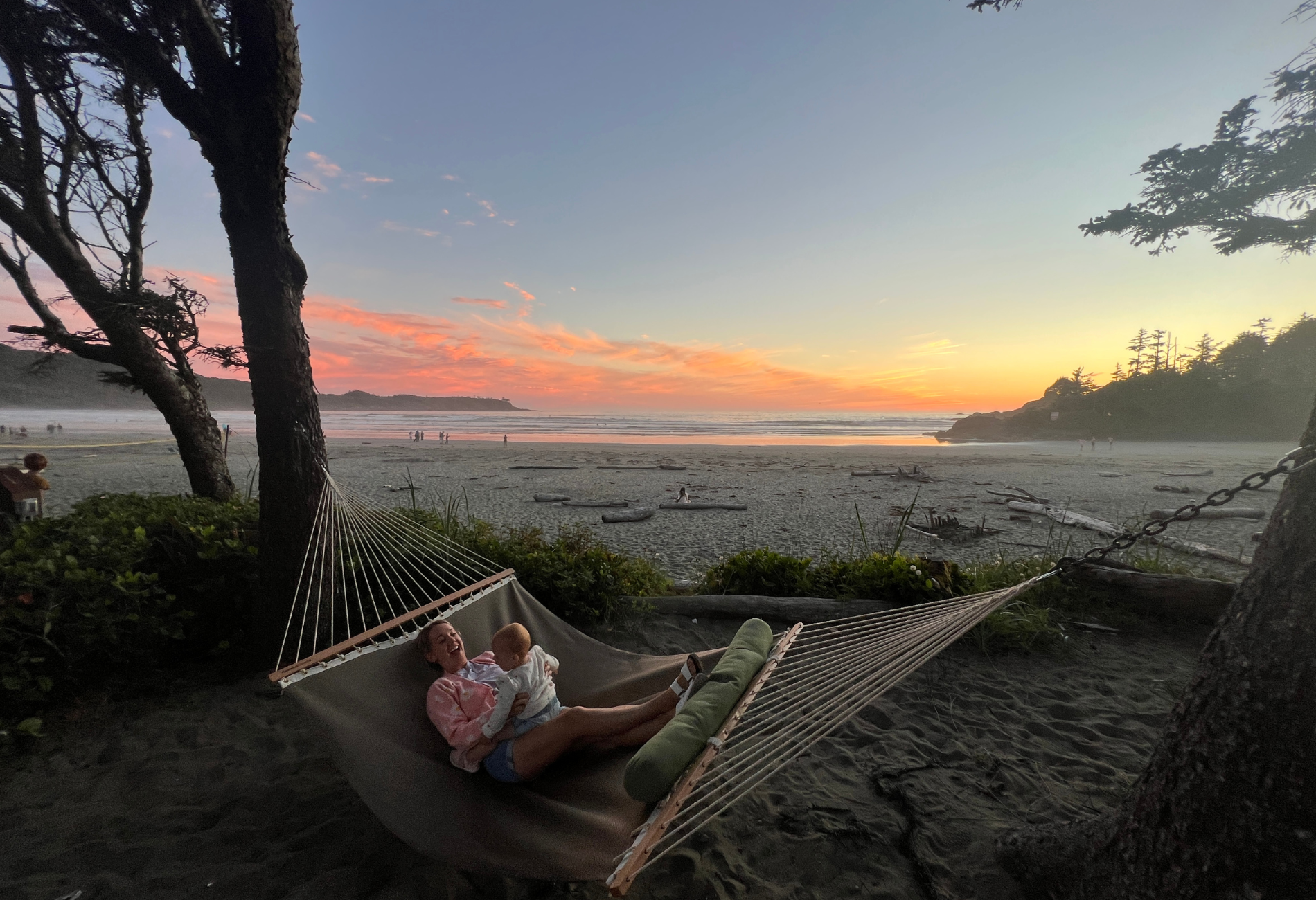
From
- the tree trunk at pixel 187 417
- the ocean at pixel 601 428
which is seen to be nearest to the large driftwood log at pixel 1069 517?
the tree trunk at pixel 187 417

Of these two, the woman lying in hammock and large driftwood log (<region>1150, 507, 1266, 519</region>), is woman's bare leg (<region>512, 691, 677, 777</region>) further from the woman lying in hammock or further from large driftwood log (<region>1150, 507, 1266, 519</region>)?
large driftwood log (<region>1150, 507, 1266, 519</region>)

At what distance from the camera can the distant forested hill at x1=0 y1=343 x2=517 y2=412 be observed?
126ft

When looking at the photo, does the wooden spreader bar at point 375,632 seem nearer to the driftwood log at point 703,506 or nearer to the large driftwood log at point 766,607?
the large driftwood log at point 766,607

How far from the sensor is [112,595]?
→ 2525 millimetres

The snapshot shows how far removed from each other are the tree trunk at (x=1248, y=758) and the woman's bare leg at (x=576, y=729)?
1266 mm

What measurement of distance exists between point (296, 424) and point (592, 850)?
7.94ft

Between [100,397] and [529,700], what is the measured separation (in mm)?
62461

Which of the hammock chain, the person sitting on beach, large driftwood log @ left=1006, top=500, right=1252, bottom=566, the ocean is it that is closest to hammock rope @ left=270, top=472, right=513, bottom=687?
the person sitting on beach

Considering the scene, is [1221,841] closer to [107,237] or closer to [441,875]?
[441,875]

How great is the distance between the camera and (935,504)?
7.95 m

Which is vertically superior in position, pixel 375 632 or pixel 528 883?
pixel 375 632

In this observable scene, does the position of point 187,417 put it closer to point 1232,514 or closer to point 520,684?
point 520,684

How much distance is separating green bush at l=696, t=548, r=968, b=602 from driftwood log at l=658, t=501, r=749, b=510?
3.58 meters

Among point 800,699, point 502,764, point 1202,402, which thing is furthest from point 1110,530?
point 1202,402
